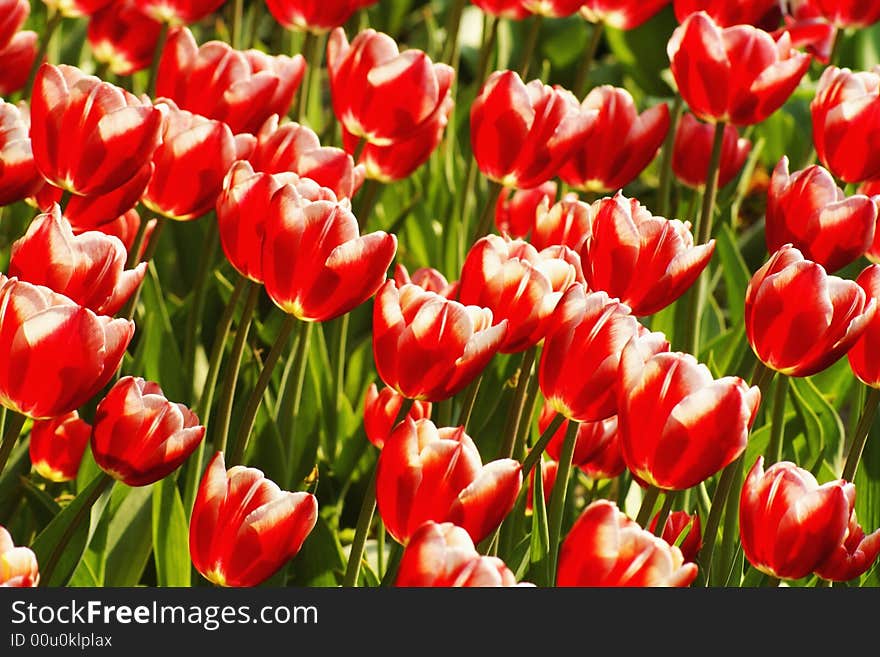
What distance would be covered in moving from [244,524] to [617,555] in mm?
304

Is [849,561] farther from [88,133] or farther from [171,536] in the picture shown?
[88,133]

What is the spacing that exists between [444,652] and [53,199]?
76 centimetres

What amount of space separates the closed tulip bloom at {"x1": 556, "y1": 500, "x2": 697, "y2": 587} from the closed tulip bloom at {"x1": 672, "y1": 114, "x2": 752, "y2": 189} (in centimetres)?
117

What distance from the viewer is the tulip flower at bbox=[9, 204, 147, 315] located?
1.17 m

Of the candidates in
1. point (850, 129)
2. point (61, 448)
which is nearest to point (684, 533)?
point (850, 129)

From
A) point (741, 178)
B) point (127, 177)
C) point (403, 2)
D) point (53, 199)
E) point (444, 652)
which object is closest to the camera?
point (444, 652)

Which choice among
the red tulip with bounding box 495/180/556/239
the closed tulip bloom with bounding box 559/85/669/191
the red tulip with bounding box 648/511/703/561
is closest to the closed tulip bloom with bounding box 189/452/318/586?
the red tulip with bounding box 648/511/703/561

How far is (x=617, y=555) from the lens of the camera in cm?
97

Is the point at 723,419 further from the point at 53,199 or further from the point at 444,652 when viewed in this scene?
the point at 53,199

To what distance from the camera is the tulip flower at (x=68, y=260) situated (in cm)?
117

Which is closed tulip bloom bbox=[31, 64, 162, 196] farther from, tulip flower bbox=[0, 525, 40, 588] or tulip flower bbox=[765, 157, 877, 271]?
tulip flower bbox=[765, 157, 877, 271]

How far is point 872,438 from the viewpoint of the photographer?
5.58 ft

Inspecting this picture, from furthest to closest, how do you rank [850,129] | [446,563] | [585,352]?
[850,129] < [585,352] < [446,563]

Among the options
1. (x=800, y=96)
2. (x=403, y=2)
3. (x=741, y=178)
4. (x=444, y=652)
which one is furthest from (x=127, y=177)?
(x=403, y=2)
